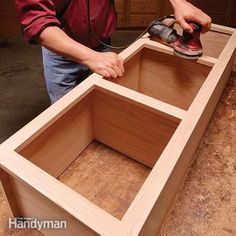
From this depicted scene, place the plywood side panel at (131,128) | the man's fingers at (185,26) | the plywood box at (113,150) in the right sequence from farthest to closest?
the man's fingers at (185,26) → the plywood side panel at (131,128) → the plywood box at (113,150)

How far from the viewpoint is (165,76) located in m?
1.25

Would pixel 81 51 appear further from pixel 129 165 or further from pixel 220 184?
pixel 220 184

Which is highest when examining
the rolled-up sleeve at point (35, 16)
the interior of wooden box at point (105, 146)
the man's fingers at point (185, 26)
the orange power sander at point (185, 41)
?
the rolled-up sleeve at point (35, 16)

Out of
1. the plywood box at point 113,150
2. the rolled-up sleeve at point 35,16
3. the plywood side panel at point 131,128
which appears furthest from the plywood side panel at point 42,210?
the rolled-up sleeve at point 35,16

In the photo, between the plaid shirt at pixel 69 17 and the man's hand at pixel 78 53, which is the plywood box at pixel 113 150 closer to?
the man's hand at pixel 78 53

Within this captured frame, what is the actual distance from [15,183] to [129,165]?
1.34ft

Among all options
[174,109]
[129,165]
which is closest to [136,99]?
[174,109]

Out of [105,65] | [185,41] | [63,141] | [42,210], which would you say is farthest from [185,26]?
[42,210]

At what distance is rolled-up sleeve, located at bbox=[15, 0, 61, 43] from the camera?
2.98ft

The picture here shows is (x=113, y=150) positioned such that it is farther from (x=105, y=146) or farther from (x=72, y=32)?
(x=72, y=32)

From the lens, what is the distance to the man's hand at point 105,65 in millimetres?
929

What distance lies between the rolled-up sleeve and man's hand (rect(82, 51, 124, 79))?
180mm

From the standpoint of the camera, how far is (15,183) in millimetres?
660

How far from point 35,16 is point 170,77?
62cm
